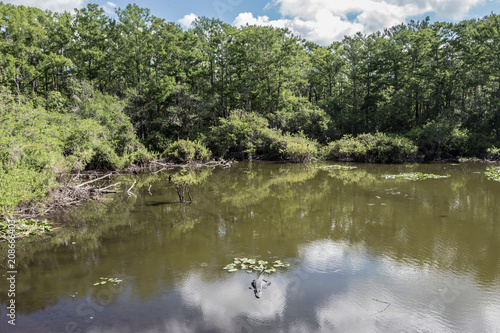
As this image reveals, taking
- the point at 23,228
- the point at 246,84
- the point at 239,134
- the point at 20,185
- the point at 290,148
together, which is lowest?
the point at 23,228

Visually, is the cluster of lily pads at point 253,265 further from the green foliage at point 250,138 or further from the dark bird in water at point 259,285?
the green foliage at point 250,138

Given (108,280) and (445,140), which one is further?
(445,140)

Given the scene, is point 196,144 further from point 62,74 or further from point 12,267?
point 12,267

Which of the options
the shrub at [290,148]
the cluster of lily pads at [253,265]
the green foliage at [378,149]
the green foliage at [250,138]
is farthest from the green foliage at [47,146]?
the green foliage at [378,149]

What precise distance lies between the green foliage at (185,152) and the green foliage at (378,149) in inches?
495

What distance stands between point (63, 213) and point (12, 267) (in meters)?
4.65

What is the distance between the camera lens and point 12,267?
6.75m

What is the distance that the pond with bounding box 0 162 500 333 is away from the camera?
4891 millimetres

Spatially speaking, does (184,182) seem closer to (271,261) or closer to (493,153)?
(271,261)

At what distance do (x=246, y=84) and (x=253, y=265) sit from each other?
95.7 ft

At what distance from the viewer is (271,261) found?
696 centimetres

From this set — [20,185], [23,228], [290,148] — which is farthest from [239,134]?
[23,228]

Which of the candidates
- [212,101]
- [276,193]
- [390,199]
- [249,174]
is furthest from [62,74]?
[390,199]

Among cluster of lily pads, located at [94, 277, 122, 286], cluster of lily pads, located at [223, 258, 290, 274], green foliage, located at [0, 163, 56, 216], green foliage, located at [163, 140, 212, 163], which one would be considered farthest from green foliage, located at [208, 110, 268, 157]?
cluster of lily pads, located at [94, 277, 122, 286]
